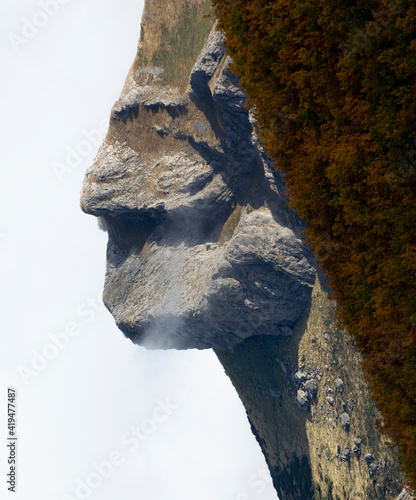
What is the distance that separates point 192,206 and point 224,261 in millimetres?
5599

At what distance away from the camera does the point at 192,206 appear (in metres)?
41.3

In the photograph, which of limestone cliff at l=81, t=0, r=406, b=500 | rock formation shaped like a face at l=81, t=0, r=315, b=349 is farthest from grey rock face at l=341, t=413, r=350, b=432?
rock formation shaped like a face at l=81, t=0, r=315, b=349

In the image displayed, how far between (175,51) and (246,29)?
20684mm

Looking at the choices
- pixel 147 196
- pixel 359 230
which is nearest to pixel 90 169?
pixel 147 196

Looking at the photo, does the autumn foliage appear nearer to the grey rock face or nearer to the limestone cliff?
the limestone cliff

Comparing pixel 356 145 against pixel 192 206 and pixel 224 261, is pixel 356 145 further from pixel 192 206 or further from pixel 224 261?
pixel 192 206

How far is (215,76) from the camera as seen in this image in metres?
34.9

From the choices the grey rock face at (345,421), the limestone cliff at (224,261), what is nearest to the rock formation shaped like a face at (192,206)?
the limestone cliff at (224,261)

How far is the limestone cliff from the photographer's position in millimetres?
35344

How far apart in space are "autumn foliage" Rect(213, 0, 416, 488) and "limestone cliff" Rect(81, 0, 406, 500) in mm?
11892

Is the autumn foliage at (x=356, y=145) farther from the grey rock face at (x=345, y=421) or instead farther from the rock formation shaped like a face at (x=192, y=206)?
the grey rock face at (x=345, y=421)

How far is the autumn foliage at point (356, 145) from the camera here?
56.9ft

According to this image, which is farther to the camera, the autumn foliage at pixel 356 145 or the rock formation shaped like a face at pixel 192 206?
the rock formation shaped like a face at pixel 192 206

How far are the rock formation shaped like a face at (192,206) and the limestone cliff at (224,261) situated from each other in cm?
11
